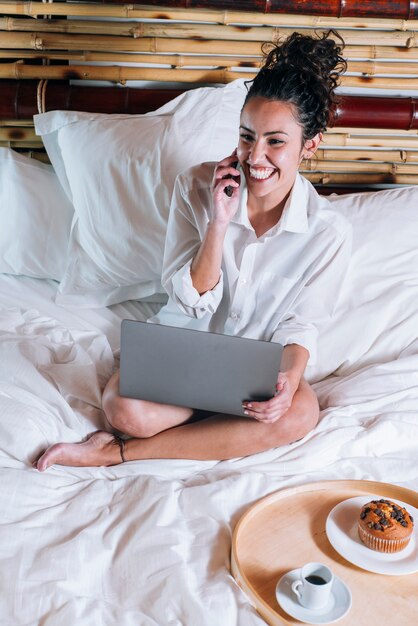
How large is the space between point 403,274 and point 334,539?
2.93ft

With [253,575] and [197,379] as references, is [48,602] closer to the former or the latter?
[253,575]

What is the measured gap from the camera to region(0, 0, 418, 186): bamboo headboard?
2.07m

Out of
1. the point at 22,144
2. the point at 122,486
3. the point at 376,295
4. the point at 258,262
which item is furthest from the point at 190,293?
the point at 22,144

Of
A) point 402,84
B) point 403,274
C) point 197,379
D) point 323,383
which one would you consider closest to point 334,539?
point 197,379

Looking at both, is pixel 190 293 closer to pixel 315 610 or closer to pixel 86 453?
pixel 86 453

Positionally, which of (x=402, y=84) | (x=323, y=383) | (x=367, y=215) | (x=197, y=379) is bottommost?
(x=323, y=383)

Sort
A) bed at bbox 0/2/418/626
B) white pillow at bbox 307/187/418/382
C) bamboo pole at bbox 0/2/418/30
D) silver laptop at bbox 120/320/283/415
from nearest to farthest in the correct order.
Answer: bed at bbox 0/2/418/626
silver laptop at bbox 120/320/283/415
white pillow at bbox 307/187/418/382
bamboo pole at bbox 0/2/418/30

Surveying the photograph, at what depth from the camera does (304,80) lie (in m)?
1.54

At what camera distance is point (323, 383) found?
1.85 meters

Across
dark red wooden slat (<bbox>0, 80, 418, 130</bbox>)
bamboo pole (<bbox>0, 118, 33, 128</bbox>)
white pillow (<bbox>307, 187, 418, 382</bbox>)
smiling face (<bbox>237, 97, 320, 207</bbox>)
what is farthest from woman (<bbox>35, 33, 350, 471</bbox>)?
bamboo pole (<bbox>0, 118, 33, 128</bbox>)

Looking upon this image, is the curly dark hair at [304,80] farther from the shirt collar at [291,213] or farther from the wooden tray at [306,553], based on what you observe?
the wooden tray at [306,553]

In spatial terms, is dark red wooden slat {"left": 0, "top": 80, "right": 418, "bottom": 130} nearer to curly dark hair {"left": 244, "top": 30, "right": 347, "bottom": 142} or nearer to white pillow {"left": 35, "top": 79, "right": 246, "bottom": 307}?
white pillow {"left": 35, "top": 79, "right": 246, "bottom": 307}

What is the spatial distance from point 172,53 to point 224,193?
793 millimetres

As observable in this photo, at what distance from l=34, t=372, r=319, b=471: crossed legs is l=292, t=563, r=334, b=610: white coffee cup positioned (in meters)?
0.45
